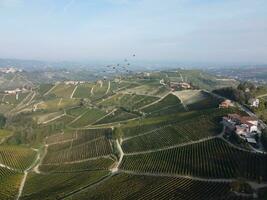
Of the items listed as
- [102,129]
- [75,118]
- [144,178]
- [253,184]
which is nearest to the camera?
[253,184]

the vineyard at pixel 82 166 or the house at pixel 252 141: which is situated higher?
the house at pixel 252 141

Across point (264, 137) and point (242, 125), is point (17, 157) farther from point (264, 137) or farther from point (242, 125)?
point (264, 137)

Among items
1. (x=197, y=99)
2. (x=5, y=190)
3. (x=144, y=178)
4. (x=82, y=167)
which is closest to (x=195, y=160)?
(x=144, y=178)

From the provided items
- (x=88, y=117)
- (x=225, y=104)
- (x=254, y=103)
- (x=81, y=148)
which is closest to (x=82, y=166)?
(x=81, y=148)

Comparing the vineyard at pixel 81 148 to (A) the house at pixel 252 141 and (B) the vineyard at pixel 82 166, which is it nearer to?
(B) the vineyard at pixel 82 166

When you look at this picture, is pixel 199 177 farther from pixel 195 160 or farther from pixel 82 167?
pixel 82 167

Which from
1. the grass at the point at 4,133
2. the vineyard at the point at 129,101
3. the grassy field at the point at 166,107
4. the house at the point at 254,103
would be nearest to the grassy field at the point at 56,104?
the vineyard at the point at 129,101

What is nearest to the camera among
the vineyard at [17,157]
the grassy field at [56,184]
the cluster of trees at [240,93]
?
the grassy field at [56,184]
